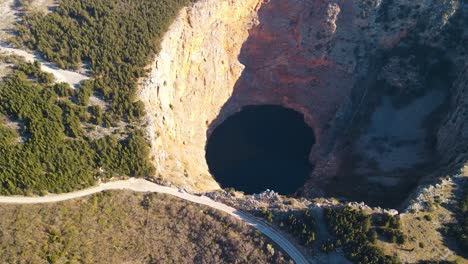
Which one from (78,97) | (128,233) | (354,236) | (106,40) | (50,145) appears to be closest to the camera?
(354,236)

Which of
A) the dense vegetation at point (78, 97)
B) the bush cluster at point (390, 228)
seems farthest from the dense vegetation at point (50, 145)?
the bush cluster at point (390, 228)

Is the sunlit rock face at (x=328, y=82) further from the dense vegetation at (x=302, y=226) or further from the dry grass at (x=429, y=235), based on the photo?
the dense vegetation at (x=302, y=226)

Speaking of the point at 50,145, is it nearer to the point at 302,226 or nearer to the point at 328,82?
the point at 302,226

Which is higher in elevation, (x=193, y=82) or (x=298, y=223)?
(x=193, y=82)

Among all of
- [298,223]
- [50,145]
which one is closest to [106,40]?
[50,145]

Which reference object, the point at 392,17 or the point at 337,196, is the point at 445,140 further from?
the point at 392,17
